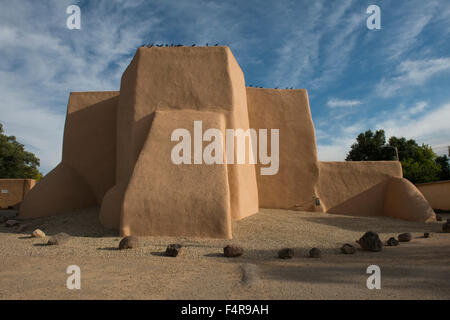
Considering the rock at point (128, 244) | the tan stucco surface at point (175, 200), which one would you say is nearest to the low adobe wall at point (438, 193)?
the tan stucco surface at point (175, 200)

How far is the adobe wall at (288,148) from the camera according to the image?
31.0 ft

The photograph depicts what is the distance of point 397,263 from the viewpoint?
398 centimetres

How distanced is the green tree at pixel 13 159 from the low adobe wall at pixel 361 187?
2156 centimetres

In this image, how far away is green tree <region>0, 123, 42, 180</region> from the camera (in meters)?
19.6

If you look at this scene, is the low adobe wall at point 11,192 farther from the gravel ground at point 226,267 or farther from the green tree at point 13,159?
the gravel ground at point 226,267

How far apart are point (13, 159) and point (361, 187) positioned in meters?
23.1

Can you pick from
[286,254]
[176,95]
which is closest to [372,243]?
[286,254]

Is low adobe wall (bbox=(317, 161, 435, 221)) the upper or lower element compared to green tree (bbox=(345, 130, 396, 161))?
lower

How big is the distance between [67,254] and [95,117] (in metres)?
6.43

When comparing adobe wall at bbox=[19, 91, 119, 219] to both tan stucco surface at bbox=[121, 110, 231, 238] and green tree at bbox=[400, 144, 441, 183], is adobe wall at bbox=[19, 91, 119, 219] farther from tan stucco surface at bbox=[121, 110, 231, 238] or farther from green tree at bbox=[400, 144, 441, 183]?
green tree at bbox=[400, 144, 441, 183]

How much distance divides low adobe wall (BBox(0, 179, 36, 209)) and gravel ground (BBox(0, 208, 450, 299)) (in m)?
9.66

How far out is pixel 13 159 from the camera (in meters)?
20.2

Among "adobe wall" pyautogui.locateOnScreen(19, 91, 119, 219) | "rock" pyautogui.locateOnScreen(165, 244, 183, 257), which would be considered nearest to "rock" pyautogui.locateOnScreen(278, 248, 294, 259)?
"rock" pyautogui.locateOnScreen(165, 244, 183, 257)
